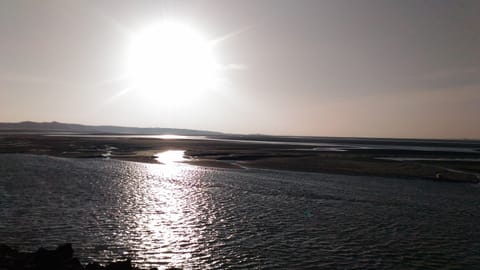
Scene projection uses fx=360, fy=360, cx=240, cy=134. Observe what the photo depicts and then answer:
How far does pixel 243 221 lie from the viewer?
81.0ft

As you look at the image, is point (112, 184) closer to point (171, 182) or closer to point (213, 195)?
point (171, 182)

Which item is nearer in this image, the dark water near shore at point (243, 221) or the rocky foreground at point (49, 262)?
the rocky foreground at point (49, 262)

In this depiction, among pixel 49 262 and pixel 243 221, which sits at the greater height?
pixel 49 262

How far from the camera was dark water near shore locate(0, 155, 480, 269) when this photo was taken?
1808cm

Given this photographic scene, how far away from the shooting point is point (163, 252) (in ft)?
59.6

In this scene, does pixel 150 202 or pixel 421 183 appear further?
pixel 421 183

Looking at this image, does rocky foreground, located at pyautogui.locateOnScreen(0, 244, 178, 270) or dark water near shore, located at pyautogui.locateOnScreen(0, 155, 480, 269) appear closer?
rocky foreground, located at pyautogui.locateOnScreen(0, 244, 178, 270)

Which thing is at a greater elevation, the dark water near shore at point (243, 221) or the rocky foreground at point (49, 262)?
the rocky foreground at point (49, 262)

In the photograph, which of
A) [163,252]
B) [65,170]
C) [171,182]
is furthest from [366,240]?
[65,170]

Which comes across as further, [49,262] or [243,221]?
[243,221]

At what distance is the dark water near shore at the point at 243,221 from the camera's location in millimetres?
18078

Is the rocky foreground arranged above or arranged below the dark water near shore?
above

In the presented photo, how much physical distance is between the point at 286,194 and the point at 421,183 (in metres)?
20.9

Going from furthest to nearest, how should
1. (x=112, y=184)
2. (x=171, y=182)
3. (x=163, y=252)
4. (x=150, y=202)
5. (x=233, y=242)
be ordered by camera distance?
(x=171, y=182) → (x=112, y=184) → (x=150, y=202) → (x=233, y=242) → (x=163, y=252)
